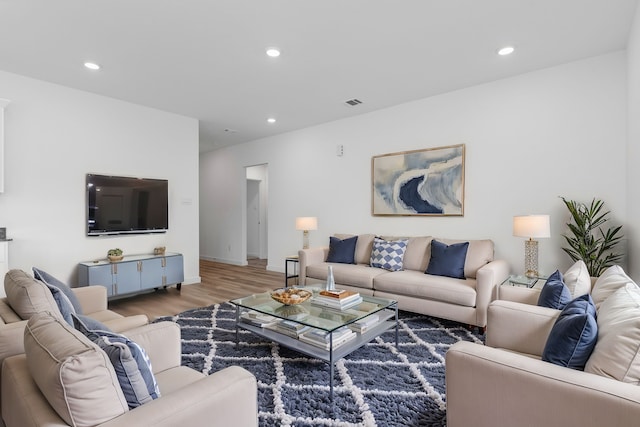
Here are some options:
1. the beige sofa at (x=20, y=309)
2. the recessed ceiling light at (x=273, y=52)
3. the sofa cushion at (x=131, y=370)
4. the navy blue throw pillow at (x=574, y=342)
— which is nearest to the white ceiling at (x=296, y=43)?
the recessed ceiling light at (x=273, y=52)

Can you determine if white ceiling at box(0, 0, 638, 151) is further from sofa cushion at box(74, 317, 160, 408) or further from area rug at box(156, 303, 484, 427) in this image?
area rug at box(156, 303, 484, 427)

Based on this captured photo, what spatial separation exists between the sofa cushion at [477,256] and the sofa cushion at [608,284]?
5.03ft

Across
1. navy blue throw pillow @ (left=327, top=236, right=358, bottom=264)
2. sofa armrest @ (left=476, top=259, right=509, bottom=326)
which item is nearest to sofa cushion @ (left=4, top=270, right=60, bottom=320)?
sofa armrest @ (left=476, top=259, right=509, bottom=326)

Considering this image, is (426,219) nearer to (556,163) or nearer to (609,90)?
(556,163)

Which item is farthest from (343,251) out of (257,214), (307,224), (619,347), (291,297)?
(257,214)

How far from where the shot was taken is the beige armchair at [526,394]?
111 cm

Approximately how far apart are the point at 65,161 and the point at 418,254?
452 centimetres

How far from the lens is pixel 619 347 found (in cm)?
A: 121

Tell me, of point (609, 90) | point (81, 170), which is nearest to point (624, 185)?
point (609, 90)

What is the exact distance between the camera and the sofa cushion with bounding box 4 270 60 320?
61.9 inches

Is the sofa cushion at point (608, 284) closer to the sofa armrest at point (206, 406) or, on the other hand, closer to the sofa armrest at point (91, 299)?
the sofa armrest at point (206, 406)

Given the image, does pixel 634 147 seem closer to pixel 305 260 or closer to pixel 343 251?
pixel 343 251

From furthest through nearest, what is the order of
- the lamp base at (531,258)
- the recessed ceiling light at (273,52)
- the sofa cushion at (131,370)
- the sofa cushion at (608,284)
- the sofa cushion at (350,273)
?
the sofa cushion at (350,273) < the lamp base at (531,258) < the recessed ceiling light at (273,52) < the sofa cushion at (608,284) < the sofa cushion at (131,370)

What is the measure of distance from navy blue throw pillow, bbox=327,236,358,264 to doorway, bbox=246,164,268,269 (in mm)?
3830
